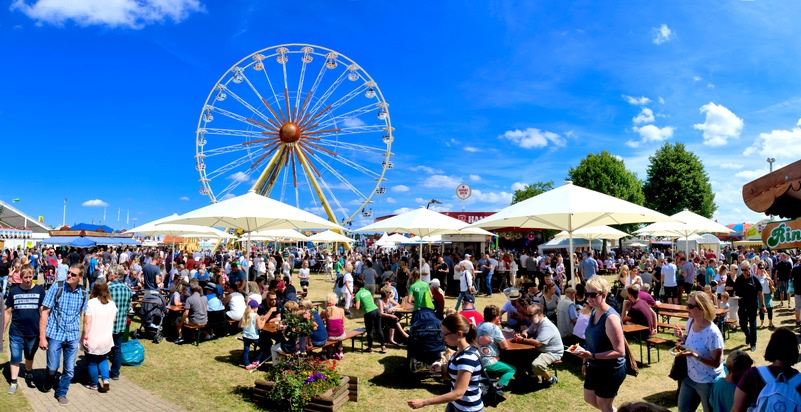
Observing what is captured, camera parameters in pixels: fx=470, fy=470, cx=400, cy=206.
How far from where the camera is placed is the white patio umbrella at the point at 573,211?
7.50 metres

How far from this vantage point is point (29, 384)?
19.7 ft

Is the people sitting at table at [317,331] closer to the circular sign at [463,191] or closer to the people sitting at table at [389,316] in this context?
the people sitting at table at [389,316]

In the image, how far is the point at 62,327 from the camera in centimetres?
561

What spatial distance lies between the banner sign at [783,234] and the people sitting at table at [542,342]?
11.2ft

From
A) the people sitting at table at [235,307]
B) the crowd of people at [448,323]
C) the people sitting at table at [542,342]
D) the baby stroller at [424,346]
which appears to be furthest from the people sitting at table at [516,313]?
the people sitting at table at [235,307]

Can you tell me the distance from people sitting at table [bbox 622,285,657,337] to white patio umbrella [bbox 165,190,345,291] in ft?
19.4

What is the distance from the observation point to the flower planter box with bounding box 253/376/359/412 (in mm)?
5156

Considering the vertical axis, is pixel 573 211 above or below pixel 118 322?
above

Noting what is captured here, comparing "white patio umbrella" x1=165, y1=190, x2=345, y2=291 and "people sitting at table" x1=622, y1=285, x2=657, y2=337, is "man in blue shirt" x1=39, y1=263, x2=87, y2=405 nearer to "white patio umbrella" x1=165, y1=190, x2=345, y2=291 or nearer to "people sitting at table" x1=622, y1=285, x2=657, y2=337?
"white patio umbrella" x1=165, y1=190, x2=345, y2=291

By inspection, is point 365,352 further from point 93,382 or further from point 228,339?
point 93,382

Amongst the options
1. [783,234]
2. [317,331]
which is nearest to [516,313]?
[317,331]

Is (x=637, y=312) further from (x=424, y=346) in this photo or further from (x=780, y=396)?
(x=780, y=396)

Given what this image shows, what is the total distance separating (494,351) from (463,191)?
1284 inches

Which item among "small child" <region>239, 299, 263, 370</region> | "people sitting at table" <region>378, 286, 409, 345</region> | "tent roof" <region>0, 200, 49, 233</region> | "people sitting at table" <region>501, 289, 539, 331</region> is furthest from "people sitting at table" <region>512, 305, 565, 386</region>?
"tent roof" <region>0, 200, 49, 233</region>
